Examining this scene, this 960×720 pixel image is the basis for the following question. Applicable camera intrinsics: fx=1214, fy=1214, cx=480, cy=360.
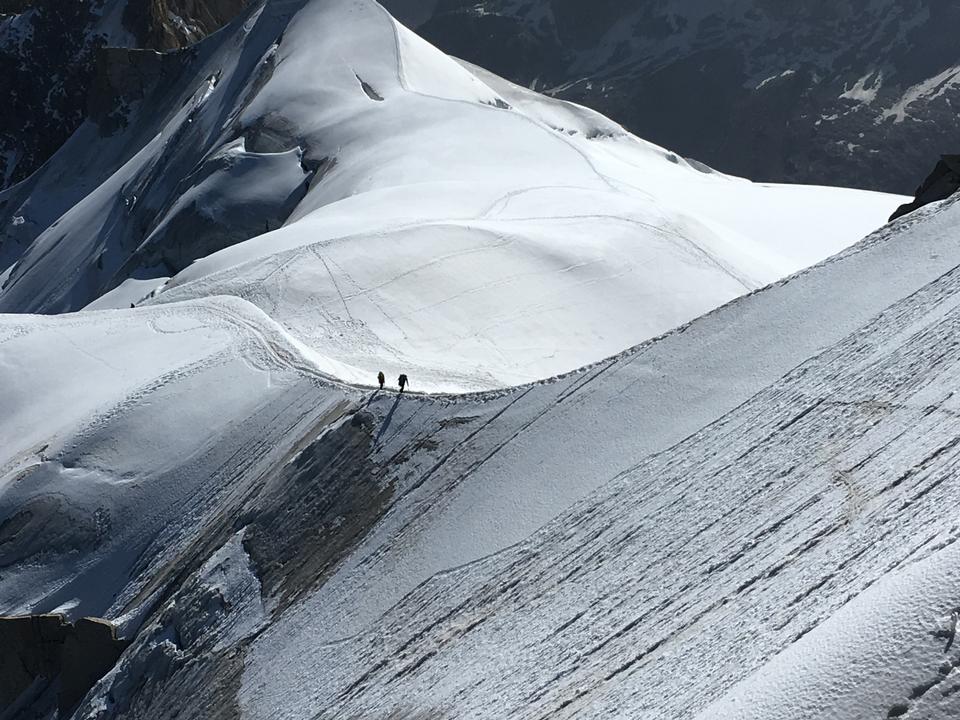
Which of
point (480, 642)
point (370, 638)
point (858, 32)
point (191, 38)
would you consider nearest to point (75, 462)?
point (370, 638)

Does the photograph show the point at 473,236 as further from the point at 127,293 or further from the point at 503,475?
the point at 127,293

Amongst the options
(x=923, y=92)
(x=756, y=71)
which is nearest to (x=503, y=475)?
(x=923, y=92)

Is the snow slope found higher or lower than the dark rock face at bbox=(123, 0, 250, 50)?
lower

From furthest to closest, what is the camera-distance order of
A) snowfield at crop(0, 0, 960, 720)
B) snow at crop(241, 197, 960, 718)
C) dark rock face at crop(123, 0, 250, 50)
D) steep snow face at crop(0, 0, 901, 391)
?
dark rock face at crop(123, 0, 250, 50) → steep snow face at crop(0, 0, 901, 391) → snowfield at crop(0, 0, 960, 720) → snow at crop(241, 197, 960, 718)

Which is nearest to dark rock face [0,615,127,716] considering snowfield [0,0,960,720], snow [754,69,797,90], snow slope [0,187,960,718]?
snowfield [0,0,960,720]

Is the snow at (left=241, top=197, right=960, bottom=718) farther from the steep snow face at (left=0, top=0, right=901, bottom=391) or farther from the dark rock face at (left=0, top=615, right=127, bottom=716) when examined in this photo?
the steep snow face at (left=0, top=0, right=901, bottom=391)
